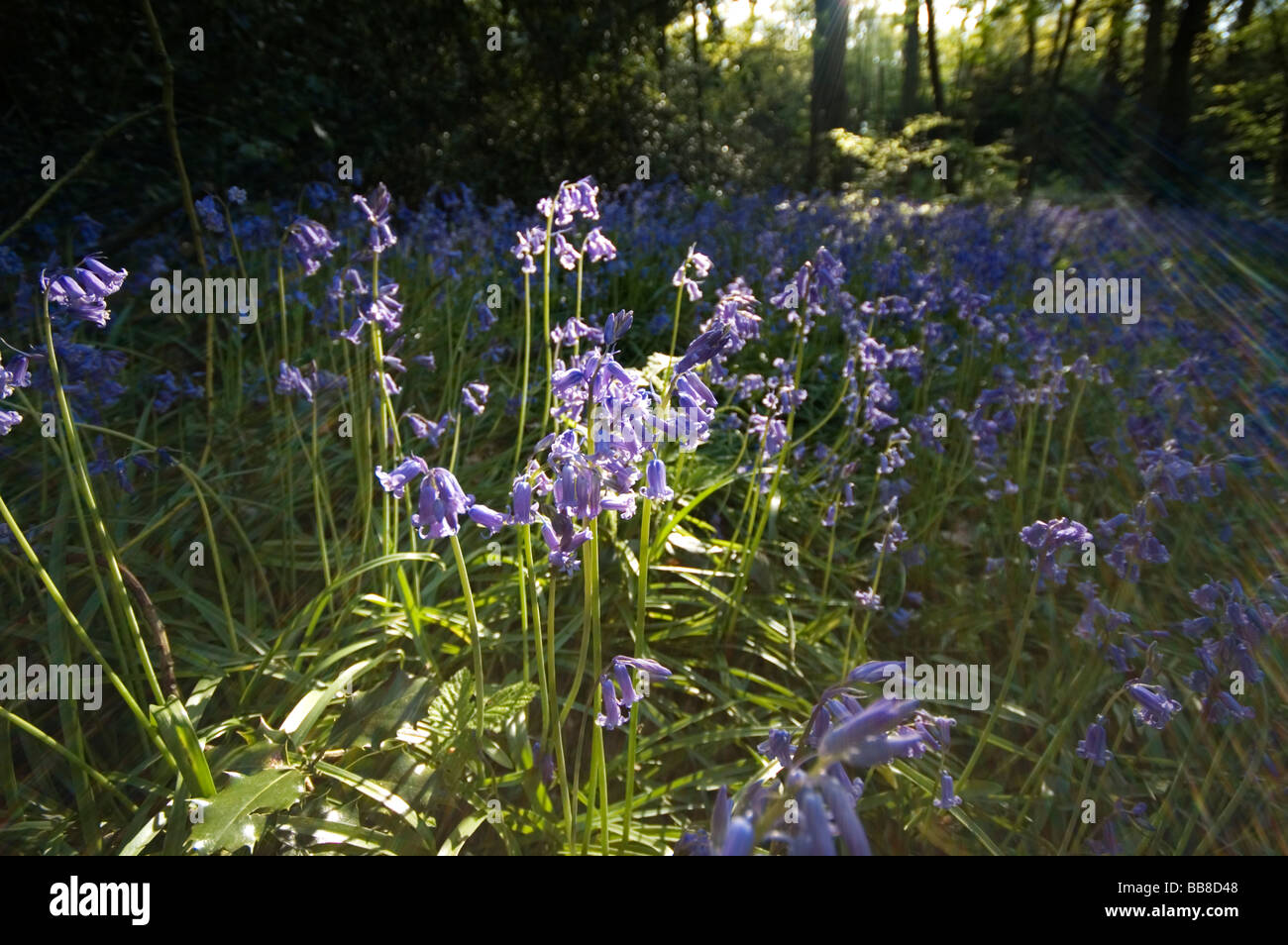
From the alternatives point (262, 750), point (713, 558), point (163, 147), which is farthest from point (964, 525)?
point (163, 147)

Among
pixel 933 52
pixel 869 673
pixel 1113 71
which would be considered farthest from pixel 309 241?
pixel 933 52

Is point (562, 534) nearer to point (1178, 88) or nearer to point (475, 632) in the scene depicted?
point (475, 632)

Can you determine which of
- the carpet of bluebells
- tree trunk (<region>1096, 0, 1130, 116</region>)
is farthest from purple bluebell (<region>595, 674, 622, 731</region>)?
tree trunk (<region>1096, 0, 1130, 116</region>)

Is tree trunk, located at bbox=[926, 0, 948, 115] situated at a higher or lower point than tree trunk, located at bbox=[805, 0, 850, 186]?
higher

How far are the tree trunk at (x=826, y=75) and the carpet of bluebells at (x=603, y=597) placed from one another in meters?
11.9

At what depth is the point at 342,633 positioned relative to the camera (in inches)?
89.3

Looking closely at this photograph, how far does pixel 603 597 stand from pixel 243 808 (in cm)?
126

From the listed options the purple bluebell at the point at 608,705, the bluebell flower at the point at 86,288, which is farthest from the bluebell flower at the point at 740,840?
the bluebell flower at the point at 86,288

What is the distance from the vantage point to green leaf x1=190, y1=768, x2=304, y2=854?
1.53 metres

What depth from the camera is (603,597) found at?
2.67 meters

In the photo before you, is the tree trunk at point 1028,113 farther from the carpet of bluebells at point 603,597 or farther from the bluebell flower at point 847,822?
the bluebell flower at point 847,822

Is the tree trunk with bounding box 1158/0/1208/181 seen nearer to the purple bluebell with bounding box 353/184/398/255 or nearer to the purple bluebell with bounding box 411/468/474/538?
the purple bluebell with bounding box 353/184/398/255

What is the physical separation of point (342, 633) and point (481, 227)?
12.4 ft

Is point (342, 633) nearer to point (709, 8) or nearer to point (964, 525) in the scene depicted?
point (964, 525)
